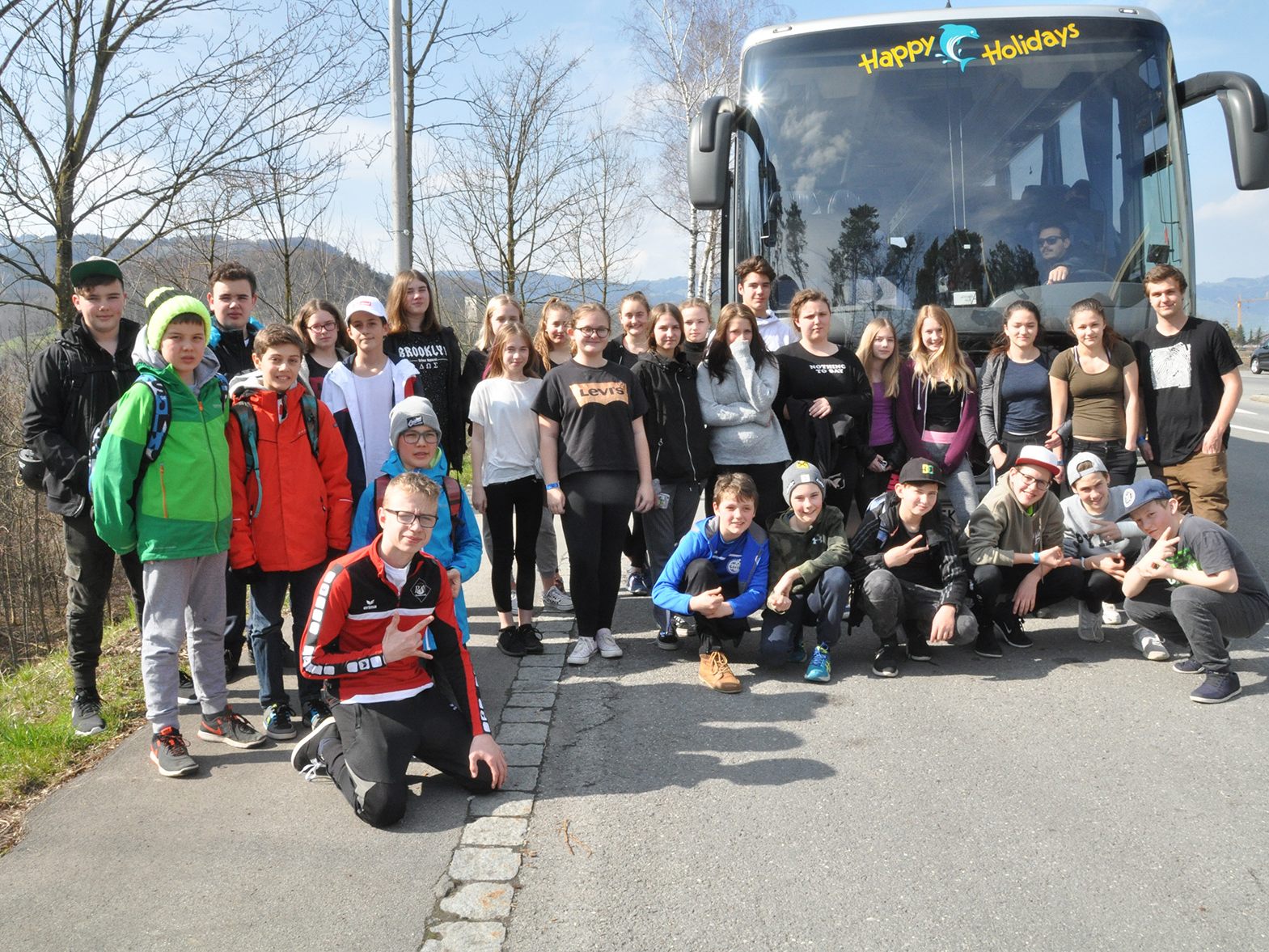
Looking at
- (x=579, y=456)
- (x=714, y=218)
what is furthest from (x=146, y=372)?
(x=714, y=218)

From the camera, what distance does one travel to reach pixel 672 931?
2.75 metres

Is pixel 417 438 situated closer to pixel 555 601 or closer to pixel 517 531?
pixel 517 531

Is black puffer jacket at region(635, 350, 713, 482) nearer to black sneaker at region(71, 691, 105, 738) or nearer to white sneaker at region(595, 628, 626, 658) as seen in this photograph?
white sneaker at region(595, 628, 626, 658)

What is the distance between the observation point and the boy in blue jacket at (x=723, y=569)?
494 centimetres

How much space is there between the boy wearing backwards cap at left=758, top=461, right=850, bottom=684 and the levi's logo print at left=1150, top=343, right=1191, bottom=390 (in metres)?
2.14

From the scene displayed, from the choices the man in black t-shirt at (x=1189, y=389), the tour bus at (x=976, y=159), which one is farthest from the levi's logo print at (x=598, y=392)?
the man in black t-shirt at (x=1189, y=389)

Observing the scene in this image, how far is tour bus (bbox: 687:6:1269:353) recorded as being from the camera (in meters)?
6.15

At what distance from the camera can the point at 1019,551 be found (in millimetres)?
5223

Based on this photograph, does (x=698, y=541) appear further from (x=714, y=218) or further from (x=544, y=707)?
(x=714, y=218)

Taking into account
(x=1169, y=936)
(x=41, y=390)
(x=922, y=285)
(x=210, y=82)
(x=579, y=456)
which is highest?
(x=210, y=82)

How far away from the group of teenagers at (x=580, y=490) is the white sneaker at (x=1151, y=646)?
0.02 meters

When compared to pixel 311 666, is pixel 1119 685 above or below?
below

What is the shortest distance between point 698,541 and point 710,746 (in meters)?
1.26

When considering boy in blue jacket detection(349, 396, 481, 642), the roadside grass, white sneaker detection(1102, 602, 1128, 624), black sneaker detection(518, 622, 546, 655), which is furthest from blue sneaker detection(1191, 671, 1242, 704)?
the roadside grass
